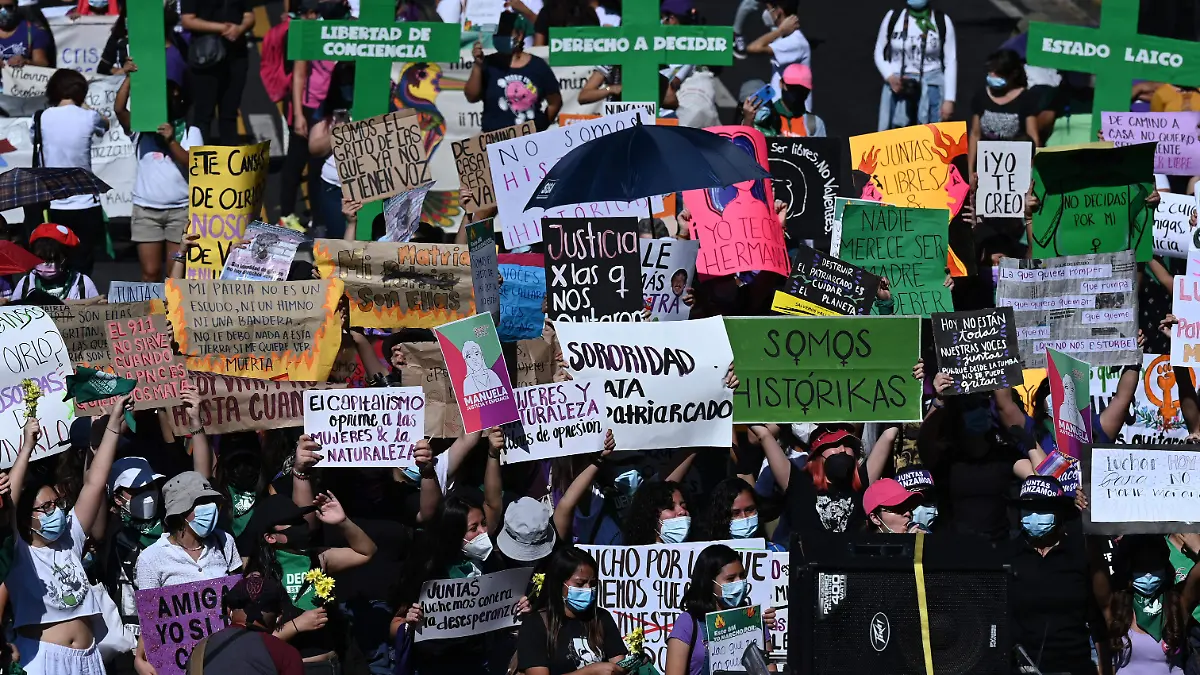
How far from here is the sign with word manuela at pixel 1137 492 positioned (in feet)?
33.4

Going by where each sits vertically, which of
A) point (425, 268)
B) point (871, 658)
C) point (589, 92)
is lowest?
point (871, 658)

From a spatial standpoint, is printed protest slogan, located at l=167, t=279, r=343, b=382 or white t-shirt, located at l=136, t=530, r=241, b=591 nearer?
white t-shirt, located at l=136, t=530, r=241, b=591

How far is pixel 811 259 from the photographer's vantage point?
11.4 meters

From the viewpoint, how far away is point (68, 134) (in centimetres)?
1436

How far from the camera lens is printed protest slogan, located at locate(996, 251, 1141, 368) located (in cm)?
1173

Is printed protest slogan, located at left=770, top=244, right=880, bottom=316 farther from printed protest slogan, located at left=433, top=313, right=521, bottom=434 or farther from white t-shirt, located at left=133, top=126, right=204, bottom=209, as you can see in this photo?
white t-shirt, located at left=133, top=126, right=204, bottom=209

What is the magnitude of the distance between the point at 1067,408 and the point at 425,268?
3.82 meters

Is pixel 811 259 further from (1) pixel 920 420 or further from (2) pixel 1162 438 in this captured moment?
(2) pixel 1162 438

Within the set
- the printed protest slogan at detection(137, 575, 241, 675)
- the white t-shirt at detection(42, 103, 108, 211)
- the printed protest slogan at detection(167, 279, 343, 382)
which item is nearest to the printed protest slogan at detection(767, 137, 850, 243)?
the printed protest slogan at detection(167, 279, 343, 382)

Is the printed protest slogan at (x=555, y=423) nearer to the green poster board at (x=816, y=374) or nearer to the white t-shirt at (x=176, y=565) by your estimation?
the green poster board at (x=816, y=374)

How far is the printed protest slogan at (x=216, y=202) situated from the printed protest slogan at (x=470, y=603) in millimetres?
3418

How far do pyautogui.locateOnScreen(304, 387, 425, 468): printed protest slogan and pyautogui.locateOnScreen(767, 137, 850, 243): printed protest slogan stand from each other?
3.37 m

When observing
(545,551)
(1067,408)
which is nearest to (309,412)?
(545,551)

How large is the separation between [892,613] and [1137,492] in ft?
8.36
